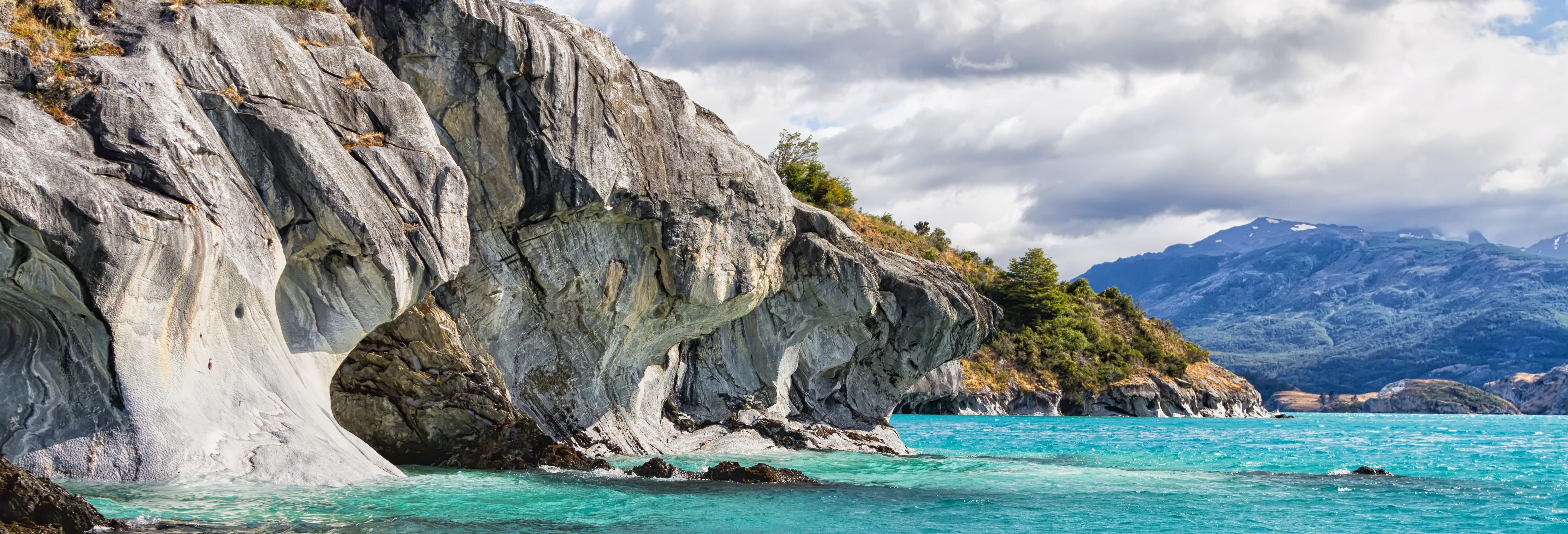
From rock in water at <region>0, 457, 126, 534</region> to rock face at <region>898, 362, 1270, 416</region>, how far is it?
77.3 meters

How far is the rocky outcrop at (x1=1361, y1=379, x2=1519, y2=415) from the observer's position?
157 metres

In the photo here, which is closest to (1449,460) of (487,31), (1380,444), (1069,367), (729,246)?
(1380,444)

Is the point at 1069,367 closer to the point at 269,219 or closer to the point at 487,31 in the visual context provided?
the point at 487,31

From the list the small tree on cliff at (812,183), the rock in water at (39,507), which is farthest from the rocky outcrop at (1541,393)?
the rock in water at (39,507)

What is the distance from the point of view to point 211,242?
1480 centimetres

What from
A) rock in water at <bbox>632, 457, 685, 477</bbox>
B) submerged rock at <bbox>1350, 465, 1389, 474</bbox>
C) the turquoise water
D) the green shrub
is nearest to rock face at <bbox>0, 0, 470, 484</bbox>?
the green shrub

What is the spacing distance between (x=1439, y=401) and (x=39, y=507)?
182 metres

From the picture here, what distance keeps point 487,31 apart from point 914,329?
22.9 m

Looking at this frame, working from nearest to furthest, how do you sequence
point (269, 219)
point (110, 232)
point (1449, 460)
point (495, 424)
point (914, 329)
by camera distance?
point (110, 232), point (269, 219), point (495, 424), point (1449, 460), point (914, 329)

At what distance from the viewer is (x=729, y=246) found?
2923 centimetres

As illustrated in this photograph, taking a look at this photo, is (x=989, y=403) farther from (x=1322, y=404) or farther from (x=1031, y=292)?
(x=1322, y=404)

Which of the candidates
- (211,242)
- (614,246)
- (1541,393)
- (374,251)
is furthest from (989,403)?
(1541,393)

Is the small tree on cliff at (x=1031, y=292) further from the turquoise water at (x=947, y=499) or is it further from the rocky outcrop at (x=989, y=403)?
the turquoise water at (x=947, y=499)

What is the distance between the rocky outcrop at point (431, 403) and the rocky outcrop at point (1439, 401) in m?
167
